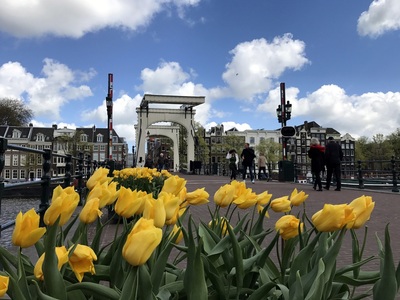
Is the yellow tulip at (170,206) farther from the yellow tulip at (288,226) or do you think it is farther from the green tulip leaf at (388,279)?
the green tulip leaf at (388,279)

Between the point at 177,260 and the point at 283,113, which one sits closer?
the point at 177,260

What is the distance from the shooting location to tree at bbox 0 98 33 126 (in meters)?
47.5

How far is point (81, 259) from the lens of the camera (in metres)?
0.88

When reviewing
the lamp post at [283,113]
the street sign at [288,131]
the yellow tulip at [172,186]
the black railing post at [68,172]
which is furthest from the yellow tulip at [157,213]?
the lamp post at [283,113]

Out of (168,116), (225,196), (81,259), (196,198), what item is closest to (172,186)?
(196,198)

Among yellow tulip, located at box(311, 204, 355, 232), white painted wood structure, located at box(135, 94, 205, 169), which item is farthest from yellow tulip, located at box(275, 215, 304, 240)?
white painted wood structure, located at box(135, 94, 205, 169)

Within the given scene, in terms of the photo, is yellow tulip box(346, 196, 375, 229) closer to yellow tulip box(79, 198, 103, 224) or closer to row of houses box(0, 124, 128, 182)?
yellow tulip box(79, 198, 103, 224)

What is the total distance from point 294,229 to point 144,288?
557 millimetres

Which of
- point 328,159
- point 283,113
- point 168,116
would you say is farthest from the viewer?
point 168,116

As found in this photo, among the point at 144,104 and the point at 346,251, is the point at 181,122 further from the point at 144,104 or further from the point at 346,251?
the point at 346,251

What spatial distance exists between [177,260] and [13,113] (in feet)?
175

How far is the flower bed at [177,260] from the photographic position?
2.81 ft

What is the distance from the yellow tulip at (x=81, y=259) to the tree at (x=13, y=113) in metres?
52.6

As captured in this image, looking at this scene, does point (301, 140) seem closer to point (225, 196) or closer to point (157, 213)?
point (225, 196)
